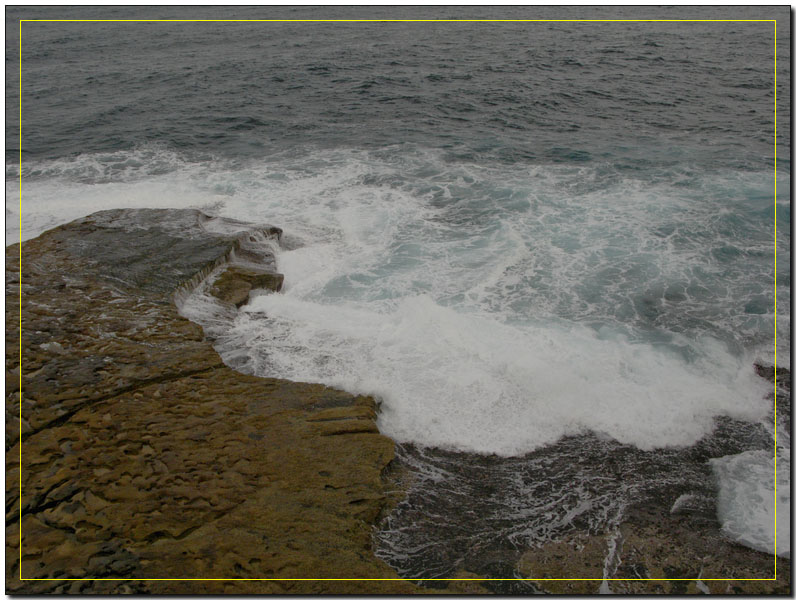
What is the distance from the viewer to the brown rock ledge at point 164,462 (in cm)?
625

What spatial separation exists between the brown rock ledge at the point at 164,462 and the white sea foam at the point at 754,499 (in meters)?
4.53

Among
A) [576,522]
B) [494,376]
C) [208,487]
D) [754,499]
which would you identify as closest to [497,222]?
[494,376]

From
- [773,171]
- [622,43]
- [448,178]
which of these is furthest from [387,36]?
[773,171]

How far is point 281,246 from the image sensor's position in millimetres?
14891

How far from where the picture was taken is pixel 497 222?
16266mm

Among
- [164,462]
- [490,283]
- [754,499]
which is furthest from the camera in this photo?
[490,283]

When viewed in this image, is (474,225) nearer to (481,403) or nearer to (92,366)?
(481,403)

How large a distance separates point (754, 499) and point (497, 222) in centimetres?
998

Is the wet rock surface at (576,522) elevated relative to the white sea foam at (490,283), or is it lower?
lower

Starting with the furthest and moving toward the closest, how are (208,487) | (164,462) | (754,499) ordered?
(754,499) → (164,462) → (208,487)

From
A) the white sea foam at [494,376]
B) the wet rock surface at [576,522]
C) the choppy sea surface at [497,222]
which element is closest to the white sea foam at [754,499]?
the choppy sea surface at [497,222]

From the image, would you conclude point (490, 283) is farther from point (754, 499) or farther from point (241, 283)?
point (754, 499)

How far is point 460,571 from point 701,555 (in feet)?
10.0

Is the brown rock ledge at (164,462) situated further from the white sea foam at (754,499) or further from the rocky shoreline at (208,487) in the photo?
the white sea foam at (754,499)
